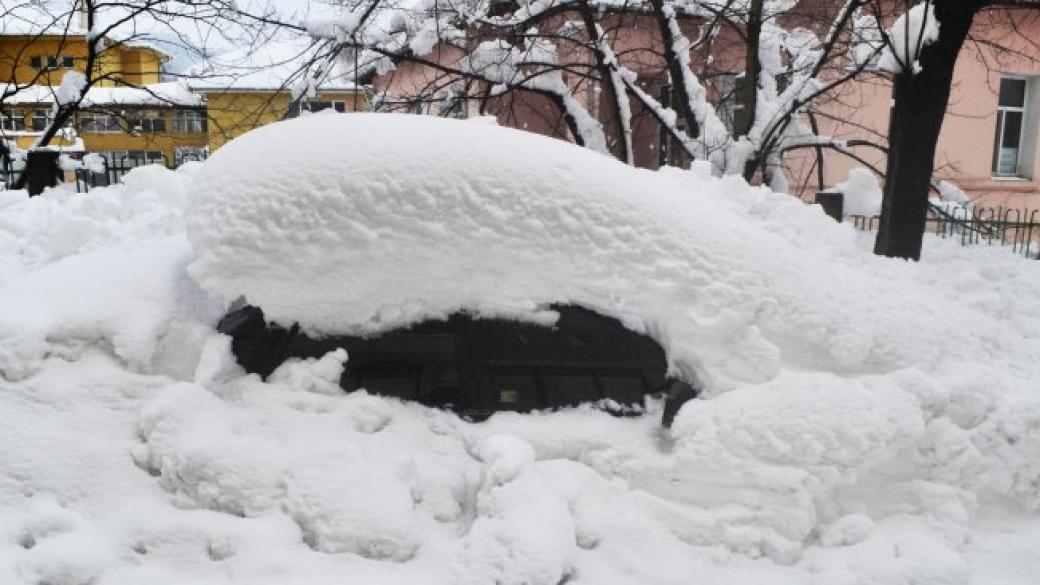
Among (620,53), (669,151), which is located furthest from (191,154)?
(620,53)

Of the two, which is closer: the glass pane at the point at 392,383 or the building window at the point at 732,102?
the glass pane at the point at 392,383

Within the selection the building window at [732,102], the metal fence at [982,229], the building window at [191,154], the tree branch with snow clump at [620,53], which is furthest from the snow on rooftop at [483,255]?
the building window at [191,154]

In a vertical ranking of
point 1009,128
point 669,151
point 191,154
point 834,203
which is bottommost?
point 834,203

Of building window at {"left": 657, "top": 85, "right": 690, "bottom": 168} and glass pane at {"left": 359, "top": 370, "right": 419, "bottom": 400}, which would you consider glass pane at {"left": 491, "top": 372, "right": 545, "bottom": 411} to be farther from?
building window at {"left": 657, "top": 85, "right": 690, "bottom": 168}

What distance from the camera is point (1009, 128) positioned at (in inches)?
630

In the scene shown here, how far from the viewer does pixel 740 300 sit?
284cm

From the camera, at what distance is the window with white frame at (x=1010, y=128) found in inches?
623

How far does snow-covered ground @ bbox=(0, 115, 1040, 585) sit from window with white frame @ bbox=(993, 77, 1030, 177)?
1522 cm

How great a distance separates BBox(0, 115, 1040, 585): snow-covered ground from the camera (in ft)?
8.01

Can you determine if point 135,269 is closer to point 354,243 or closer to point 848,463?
point 354,243

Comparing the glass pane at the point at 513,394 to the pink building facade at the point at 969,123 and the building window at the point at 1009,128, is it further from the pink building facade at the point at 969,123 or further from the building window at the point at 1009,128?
the building window at the point at 1009,128

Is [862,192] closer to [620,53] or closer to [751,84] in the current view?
[751,84]

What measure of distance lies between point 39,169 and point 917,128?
1128 centimetres

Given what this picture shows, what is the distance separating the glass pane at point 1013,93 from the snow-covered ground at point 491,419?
50.8 feet
